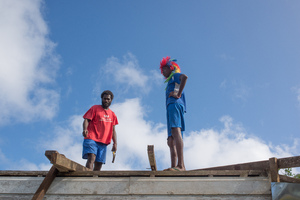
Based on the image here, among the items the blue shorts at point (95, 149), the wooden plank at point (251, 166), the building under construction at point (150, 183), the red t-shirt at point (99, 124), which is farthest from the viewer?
the red t-shirt at point (99, 124)

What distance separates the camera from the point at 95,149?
16.6 feet

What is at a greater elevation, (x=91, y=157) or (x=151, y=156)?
(x=91, y=157)

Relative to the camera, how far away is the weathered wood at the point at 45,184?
12.0ft

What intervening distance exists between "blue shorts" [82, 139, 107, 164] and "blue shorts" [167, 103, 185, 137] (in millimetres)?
1324

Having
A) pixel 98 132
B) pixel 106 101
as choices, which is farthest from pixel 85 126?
pixel 106 101

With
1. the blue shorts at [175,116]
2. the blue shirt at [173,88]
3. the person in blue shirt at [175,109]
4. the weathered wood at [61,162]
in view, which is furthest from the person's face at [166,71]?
the weathered wood at [61,162]

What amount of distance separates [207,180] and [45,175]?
2.27 m

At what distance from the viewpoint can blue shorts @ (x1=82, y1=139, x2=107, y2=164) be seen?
4.98 m

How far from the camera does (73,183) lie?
3.91 m

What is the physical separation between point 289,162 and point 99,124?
3.22 m

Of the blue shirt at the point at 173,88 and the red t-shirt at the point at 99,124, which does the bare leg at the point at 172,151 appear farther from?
the red t-shirt at the point at 99,124

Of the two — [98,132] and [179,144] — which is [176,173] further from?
[98,132]

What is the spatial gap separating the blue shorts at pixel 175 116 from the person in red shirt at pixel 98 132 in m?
1.27

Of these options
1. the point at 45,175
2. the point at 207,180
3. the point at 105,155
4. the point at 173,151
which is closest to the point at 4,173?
the point at 45,175
